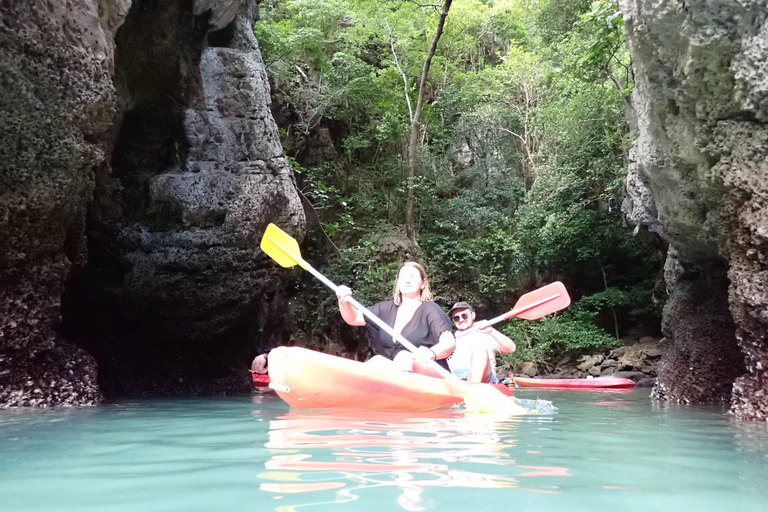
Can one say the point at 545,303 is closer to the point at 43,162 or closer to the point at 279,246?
the point at 279,246

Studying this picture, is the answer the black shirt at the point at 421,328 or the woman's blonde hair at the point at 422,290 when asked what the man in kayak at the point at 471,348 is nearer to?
the woman's blonde hair at the point at 422,290

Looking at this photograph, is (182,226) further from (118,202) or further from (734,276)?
(734,276)

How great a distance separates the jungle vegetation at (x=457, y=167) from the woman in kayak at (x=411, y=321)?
684cm

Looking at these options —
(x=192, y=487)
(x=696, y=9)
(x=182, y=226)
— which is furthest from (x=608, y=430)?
(x=182, y=226)

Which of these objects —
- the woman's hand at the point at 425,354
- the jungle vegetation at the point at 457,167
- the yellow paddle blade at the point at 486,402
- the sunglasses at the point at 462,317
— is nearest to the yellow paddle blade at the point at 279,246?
the sunglasses at the point at 462,317

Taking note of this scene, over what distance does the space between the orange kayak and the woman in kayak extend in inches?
12.1

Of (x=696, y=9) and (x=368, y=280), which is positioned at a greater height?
(x=696, y=9)

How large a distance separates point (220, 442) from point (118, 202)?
5.56 meters

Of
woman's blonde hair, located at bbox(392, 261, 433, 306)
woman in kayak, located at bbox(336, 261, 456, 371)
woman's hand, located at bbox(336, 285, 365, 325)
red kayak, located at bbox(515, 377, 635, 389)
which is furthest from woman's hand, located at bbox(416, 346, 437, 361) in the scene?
red kayak, located at bbox(515, 377, 635, 389)

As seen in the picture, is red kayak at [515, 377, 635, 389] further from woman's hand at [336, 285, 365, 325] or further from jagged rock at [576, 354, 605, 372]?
woman's hand at [336, 285, 365, 325]

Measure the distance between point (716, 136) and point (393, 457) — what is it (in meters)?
3.67

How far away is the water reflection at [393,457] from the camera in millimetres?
1696

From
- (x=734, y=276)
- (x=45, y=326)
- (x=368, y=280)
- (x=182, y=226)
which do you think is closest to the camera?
(x=734, y=276)

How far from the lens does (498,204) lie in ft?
50.1
